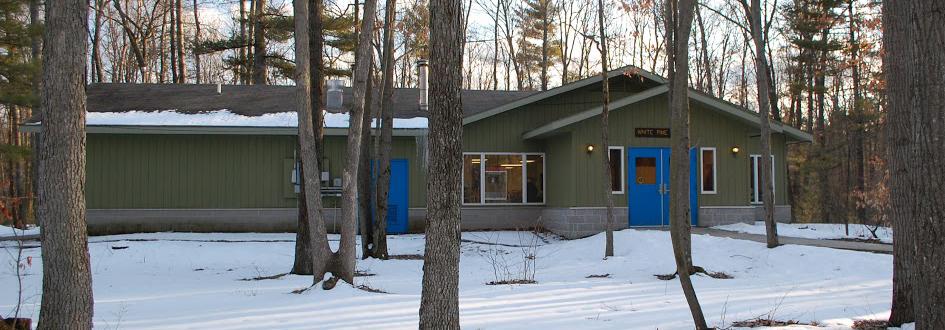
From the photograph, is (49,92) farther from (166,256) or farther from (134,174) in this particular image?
(134,174)

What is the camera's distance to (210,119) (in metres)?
16.7

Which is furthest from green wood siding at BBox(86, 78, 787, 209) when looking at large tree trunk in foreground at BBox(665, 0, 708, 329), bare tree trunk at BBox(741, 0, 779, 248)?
large tree trunk in foreground at BBox(665, 0, 708, 329)

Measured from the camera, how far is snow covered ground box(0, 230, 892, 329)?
7.26m

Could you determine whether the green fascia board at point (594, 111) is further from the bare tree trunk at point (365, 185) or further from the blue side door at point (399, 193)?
the bare tree trunk at point (365, 185)

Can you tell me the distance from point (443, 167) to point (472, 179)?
40.7 ft

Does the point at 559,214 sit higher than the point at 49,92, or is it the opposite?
the point at 49,92

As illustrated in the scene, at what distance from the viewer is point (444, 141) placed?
485 centimetres

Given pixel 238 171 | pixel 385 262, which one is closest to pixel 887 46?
pixel 385 262

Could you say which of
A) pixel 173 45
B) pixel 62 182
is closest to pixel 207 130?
pixel 62 182

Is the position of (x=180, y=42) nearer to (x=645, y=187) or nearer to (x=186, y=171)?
(x=186, y=171)

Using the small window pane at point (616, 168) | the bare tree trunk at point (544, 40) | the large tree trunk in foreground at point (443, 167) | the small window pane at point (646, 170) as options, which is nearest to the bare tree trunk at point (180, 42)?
the bare tree trunk at point (544, 40)

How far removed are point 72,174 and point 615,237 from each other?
35.0ft

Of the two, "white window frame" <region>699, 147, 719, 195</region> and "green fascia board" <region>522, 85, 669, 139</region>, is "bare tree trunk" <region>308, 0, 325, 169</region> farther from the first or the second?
"white window frame" <region>699, 147, 719, 195</region>

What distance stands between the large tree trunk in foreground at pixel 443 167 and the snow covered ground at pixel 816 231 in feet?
38.5
